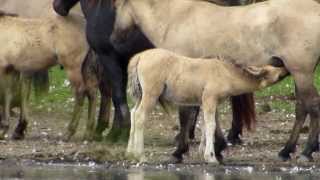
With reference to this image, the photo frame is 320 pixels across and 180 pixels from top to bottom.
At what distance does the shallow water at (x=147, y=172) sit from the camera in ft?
50.1

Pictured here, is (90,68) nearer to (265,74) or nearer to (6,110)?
(6,110)

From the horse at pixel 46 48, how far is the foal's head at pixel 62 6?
173mm

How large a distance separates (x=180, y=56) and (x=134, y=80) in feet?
1.84

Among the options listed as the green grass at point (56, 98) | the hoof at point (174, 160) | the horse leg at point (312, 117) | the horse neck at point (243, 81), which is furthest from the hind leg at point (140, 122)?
the green grass at point (56, 98)

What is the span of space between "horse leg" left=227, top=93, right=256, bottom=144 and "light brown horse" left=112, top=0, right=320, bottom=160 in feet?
5.51

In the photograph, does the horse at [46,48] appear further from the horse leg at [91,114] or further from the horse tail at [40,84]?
the horse tail at [40,84]

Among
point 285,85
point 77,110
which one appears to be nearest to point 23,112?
point 77,110

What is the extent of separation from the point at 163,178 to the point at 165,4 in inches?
123

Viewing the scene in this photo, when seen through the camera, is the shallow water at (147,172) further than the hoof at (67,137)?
No

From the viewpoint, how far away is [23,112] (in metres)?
19.6

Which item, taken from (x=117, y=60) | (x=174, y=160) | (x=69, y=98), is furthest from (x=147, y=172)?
(x=69, y=98)

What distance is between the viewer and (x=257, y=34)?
55.9 ft

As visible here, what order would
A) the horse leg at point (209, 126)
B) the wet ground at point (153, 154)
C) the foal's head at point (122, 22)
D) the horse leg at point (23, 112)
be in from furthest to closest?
1. the horse leg at point (23, 112)
2. the foal's head at point (122, 22)
3. the horse leg at point (209, 126)
4. the wet ground at point (153, 154)

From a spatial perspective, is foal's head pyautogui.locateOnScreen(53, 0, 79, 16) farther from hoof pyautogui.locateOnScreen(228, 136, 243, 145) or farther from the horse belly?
the horse belly
